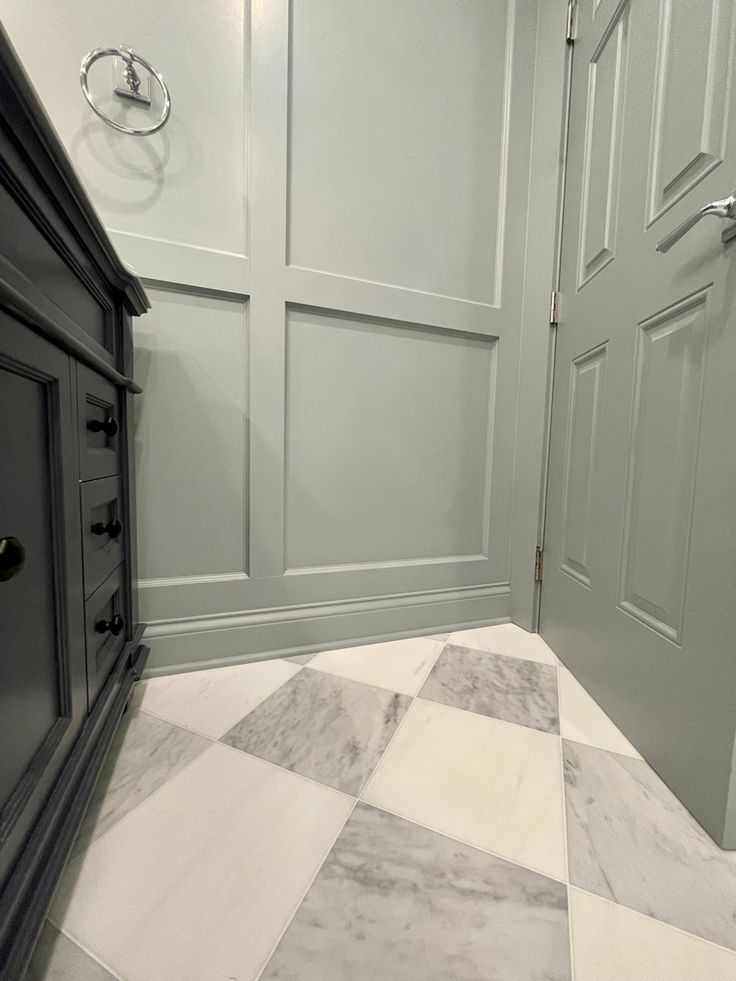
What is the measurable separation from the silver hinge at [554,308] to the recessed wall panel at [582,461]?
18 centimetres

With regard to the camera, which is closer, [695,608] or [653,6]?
[695,608]

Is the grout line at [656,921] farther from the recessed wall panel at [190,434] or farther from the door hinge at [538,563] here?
the recessed wall panel at [190,434]

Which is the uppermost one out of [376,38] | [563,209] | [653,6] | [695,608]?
[376,38]

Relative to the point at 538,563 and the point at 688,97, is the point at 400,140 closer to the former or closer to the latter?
the point at 688,97

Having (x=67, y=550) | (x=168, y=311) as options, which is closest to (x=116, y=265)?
(x=168, y=311)

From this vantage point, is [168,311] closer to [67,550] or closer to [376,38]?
[67,550]

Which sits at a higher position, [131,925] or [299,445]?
[299,445]

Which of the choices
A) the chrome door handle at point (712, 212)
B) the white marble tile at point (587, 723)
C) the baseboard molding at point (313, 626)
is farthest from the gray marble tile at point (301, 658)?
the chrome door handle at point (712, 212)

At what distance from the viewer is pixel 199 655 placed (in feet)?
3.35

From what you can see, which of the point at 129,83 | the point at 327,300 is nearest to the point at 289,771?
the point at 327,300

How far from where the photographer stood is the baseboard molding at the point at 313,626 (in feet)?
3.29

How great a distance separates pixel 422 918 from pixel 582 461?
947mm

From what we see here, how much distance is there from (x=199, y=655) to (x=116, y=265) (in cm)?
89

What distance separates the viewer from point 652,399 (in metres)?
0.78
